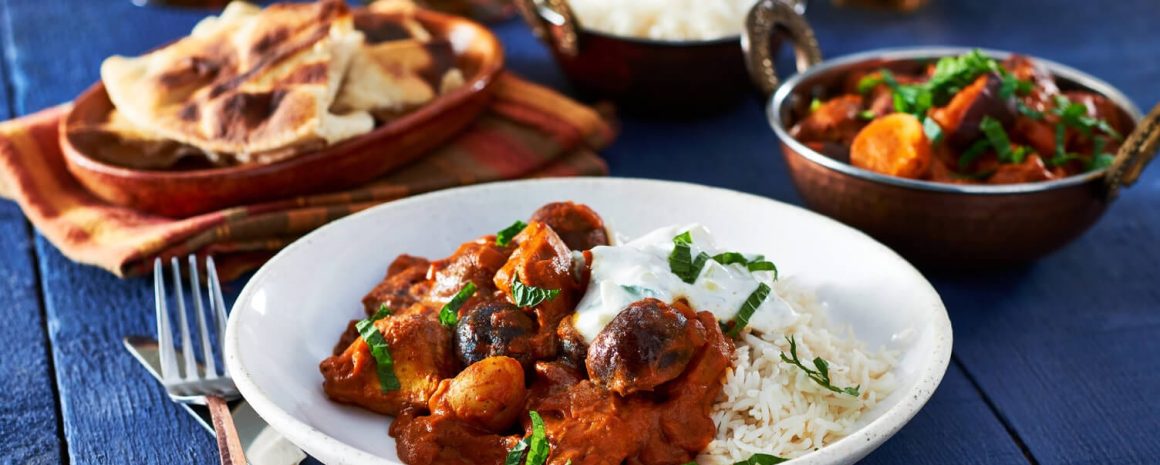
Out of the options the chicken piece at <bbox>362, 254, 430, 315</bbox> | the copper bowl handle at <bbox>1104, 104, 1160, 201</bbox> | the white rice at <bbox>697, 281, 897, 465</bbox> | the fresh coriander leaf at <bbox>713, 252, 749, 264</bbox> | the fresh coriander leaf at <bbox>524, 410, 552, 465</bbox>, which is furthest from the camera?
the copper bowl handle at <bbox>1104, 104, 1160, 201</bbox>

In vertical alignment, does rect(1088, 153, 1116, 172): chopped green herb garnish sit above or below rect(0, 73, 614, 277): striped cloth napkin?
above

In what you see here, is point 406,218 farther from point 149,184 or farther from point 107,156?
point 107,156

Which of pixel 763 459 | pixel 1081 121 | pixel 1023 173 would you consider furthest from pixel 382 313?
pixel 1081 121

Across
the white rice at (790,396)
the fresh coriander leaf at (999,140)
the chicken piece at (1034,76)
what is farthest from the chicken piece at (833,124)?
the white rice at (790,396)

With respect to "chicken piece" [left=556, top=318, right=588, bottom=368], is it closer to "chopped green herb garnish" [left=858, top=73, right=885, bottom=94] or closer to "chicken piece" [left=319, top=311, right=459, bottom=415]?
"chicken piece" [left=319, top=311, right=459, bottom=415]

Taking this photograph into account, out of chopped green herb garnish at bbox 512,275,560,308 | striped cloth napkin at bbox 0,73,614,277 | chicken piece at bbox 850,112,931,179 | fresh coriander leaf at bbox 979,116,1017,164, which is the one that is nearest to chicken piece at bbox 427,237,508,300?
chopped green herb garnish at bbox 512,275,560,308

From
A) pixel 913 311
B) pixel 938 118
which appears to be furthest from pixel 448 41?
pixel 913 311
